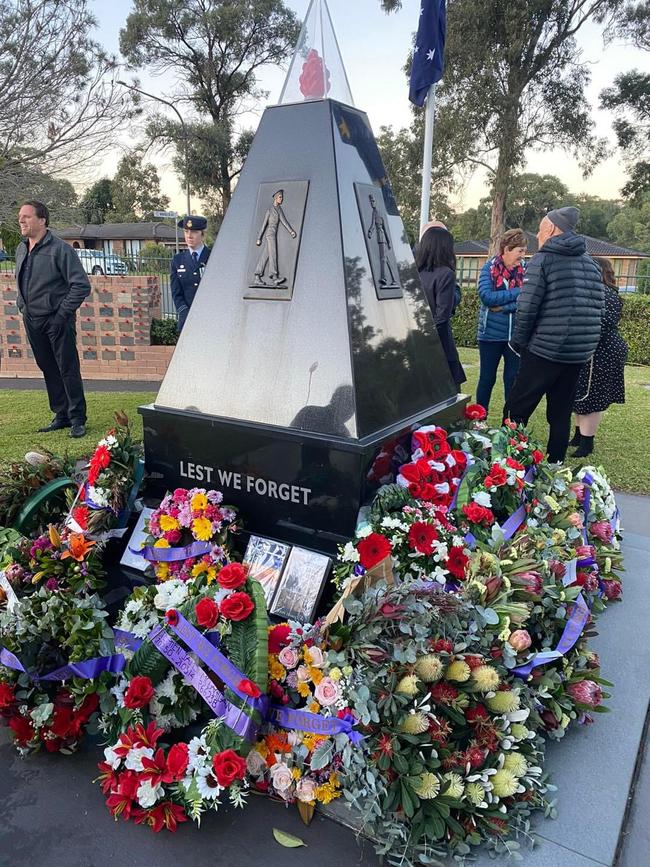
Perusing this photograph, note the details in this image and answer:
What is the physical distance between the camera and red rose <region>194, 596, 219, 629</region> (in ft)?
6.25

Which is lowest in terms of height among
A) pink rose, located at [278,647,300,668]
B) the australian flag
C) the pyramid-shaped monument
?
pink rose, located at [278,647,300,668]

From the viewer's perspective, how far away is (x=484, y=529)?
2592 millimetres

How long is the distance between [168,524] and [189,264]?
458 centimetres

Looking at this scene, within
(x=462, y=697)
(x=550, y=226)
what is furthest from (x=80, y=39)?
(x=462, y=697)

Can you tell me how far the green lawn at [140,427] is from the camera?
497 centimetres

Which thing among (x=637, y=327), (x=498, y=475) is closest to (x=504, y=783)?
(x=498, y=475)

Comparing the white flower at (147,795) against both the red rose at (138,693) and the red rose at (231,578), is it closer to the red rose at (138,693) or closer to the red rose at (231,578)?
the red rose at (138,693)

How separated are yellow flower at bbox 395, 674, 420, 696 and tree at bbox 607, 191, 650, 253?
150 ft

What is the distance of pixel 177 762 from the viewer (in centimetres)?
177

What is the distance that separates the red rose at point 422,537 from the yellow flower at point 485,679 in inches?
23.7

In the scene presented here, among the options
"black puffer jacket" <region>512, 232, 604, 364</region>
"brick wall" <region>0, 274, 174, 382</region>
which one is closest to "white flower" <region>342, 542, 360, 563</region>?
"black puffer jacket" <region>512, 232, 604, 364</region>

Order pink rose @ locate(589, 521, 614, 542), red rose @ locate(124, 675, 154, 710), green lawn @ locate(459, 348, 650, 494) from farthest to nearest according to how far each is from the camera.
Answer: green lawn @ locate(459, 348, 650, 494), pink rose @ locate(589, 521, 614, 542), red rose @ locate(124, 675, 154, 710)

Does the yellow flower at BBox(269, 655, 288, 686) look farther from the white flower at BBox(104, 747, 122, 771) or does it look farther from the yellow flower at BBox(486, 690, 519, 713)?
the yellow flower at BBox(486, 690, 519, 713)

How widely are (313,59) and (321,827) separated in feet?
9.64
